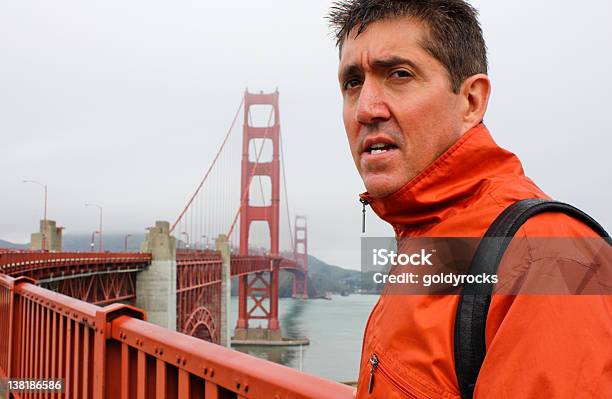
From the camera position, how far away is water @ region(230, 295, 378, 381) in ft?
128

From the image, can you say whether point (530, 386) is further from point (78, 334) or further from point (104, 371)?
point (78, 334)

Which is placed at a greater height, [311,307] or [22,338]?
[22,338]

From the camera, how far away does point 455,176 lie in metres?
1.19

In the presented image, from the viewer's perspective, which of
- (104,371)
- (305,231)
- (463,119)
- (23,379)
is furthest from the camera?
(305,231)

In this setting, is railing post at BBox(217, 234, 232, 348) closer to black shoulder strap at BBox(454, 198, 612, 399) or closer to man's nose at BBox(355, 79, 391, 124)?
man's nose at BBox(355, 79, 391, 124)

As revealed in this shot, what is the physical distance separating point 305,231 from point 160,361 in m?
101

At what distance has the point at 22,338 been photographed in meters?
5.25

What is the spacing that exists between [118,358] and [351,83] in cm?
224

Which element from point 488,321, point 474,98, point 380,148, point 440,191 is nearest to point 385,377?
point 488,321

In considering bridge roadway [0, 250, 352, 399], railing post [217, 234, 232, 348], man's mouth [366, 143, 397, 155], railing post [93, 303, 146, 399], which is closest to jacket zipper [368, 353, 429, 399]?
bridge roadway [0, 250, 352, 399]

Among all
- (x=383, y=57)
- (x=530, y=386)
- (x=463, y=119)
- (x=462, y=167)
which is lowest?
(x=530, y=386)

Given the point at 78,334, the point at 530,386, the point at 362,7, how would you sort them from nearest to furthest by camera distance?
the point at 530,386 → the point at 362,7 → the point at 78,334

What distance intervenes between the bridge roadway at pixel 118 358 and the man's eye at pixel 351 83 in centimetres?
85

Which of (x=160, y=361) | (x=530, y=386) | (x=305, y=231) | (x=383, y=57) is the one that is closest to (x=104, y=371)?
(x=160, y=361)
